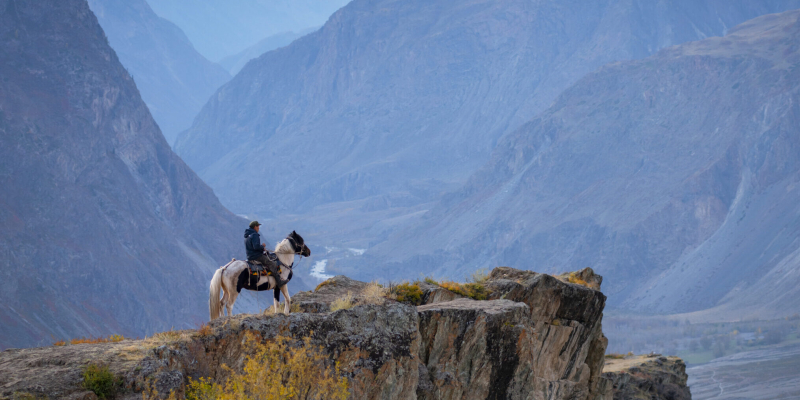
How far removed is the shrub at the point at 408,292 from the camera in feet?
74.1

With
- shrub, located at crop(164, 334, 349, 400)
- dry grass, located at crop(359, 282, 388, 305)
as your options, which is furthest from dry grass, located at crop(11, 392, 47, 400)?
dry grass, located at crop(359, 282, 388, 305)

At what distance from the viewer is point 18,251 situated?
104 m

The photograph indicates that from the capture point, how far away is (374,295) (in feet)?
66.4

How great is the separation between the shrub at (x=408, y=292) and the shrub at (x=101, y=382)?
29.6ft

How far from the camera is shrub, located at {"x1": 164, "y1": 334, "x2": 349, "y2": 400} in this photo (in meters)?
15.3

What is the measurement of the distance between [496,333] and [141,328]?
102m

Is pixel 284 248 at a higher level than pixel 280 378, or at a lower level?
higher

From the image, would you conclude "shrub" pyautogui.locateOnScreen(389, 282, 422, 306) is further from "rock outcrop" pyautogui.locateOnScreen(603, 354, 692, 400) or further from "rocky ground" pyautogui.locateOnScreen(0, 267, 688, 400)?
"rock outcrop" pyautogui.locateOnScreen(603, 354, 692, 400)

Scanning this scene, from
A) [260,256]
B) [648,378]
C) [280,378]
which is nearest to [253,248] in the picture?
[260,256]

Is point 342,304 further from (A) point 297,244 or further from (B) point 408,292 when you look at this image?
(B) point 408,292

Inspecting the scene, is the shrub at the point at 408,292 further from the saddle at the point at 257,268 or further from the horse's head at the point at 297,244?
the saddle at the point at 257,268

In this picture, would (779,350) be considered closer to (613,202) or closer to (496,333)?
(613,202)

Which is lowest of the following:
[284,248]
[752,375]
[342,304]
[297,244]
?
[342,304]

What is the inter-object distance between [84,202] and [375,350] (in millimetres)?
115100
